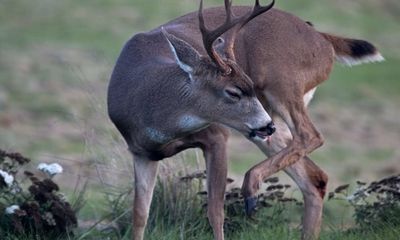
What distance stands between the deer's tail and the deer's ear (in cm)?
175

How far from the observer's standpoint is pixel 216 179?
9.45m

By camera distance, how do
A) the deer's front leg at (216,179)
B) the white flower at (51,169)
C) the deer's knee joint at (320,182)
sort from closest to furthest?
the deer's front leg at (216,179) < the white flower at (51,169) < the deer's knee joint at (320,182)

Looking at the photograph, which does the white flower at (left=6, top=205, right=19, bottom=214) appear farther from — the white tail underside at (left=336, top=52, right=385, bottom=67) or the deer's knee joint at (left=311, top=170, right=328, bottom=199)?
the white tail underside at (left=336, top=52, right=385, bottom=67)

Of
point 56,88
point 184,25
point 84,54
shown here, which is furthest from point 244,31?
point 84,54

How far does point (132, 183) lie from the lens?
35.1 feet

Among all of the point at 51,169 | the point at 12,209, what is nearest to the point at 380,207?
the point at 51,169

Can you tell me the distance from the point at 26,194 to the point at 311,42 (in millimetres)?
2418

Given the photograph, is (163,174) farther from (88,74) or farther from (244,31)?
(88,74)

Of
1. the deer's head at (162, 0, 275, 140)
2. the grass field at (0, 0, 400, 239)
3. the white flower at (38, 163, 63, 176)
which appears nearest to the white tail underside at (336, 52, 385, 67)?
the grass field at (0, 0, 400, 239)

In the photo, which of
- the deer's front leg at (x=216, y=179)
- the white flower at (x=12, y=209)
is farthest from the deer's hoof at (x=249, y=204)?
the white flower at (x=12, y=209)

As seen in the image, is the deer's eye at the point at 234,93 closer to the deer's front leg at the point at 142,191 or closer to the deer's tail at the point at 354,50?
the deer's front leg at the point at 142,191

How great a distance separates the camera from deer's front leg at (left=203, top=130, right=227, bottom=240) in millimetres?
9422

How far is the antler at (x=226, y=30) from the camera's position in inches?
346

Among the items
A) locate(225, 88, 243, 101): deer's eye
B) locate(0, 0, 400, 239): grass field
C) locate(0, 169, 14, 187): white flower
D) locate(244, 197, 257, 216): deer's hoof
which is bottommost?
locate(244, 197, 257, 216): deer's hoof
